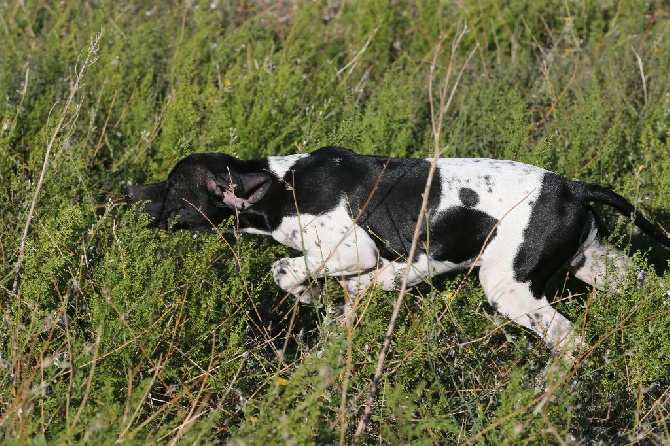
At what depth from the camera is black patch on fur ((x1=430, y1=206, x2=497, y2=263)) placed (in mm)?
4746

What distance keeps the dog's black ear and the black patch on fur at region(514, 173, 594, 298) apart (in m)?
1.36

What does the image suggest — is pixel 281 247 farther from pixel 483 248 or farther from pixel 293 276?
pixel 483 248

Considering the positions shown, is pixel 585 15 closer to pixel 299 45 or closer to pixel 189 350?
pixel 299 45

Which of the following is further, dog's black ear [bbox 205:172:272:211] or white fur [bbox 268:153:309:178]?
white fur [bbox 268:153:309:178]

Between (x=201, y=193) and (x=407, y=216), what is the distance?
1101 millimetres

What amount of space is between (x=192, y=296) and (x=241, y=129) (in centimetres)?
197

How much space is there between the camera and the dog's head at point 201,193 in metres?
4.89

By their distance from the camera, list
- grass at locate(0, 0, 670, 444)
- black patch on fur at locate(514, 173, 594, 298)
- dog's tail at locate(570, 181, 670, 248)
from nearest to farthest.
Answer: grass at locate(0, 0, 670, 444) < black patch on fur at locate(514, 173, 594, 298) < dog's tail at locate(570, 181, 670, 248)

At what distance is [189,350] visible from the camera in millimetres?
4414

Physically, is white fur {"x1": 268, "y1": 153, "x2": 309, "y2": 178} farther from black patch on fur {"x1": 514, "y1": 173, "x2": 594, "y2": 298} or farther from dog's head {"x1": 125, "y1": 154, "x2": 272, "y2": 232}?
black patch on fur {"x1": 514, "y1": 173, "x2": 594, "y2": 298}

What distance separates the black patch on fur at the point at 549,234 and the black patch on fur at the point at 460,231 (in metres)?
0.20

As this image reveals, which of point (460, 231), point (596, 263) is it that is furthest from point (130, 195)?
point (596, 263)

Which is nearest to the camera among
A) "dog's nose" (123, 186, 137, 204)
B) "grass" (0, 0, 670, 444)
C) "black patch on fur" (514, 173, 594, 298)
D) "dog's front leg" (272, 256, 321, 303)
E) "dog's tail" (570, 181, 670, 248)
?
"grass" (0, 0, 670, 444)

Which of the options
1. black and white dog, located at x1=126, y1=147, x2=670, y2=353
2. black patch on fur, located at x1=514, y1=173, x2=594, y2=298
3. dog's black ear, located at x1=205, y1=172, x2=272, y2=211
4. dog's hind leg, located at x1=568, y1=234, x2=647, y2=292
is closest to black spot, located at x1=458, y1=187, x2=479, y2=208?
black and white dog, located at x1=126, y1=147, x2=670, y2=353
